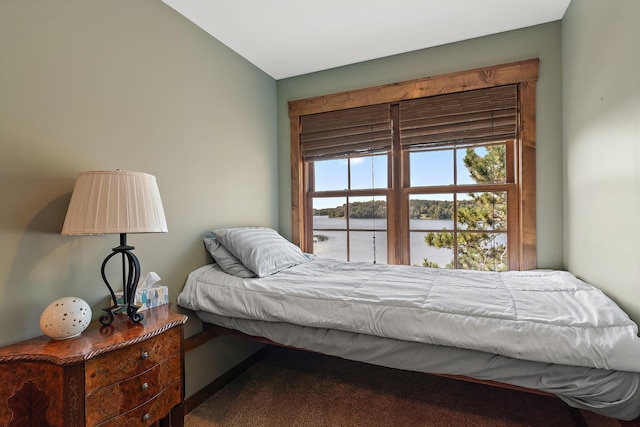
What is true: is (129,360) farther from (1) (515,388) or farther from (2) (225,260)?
(1) (515,388)

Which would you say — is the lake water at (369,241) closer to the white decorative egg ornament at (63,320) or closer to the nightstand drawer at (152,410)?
the nightstand drawer at (152,410)

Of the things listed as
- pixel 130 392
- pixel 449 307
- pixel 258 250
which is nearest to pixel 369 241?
pixel 258 250

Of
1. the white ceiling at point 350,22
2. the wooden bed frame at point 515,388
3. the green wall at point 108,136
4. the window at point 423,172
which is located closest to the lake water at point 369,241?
the window at point 423,172

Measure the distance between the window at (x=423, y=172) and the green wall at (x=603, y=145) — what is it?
10.7 inches

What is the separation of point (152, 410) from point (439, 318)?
1.30 metres

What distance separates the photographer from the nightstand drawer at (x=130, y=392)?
3.51ft

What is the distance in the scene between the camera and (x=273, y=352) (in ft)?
8.70

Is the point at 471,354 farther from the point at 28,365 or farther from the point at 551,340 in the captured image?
the point at 28,365

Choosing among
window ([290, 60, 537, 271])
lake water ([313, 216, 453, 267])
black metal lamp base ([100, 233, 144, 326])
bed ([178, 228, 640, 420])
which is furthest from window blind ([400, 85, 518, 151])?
black metal lamp base ([100, 233, 144, 326])

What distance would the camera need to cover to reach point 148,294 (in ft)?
5.15

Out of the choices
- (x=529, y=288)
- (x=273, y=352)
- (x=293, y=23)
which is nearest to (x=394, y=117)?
(x=293, y=23)

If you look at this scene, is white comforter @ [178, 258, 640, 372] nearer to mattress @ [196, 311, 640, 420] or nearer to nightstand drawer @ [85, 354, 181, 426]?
mattress @ [196, 311, 640, 420]

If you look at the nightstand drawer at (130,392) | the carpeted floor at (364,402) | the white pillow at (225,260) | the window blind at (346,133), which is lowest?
the carpeted floor at (364,402)

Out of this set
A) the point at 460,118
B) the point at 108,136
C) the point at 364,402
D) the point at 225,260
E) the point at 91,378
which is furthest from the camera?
the point at 460,118
